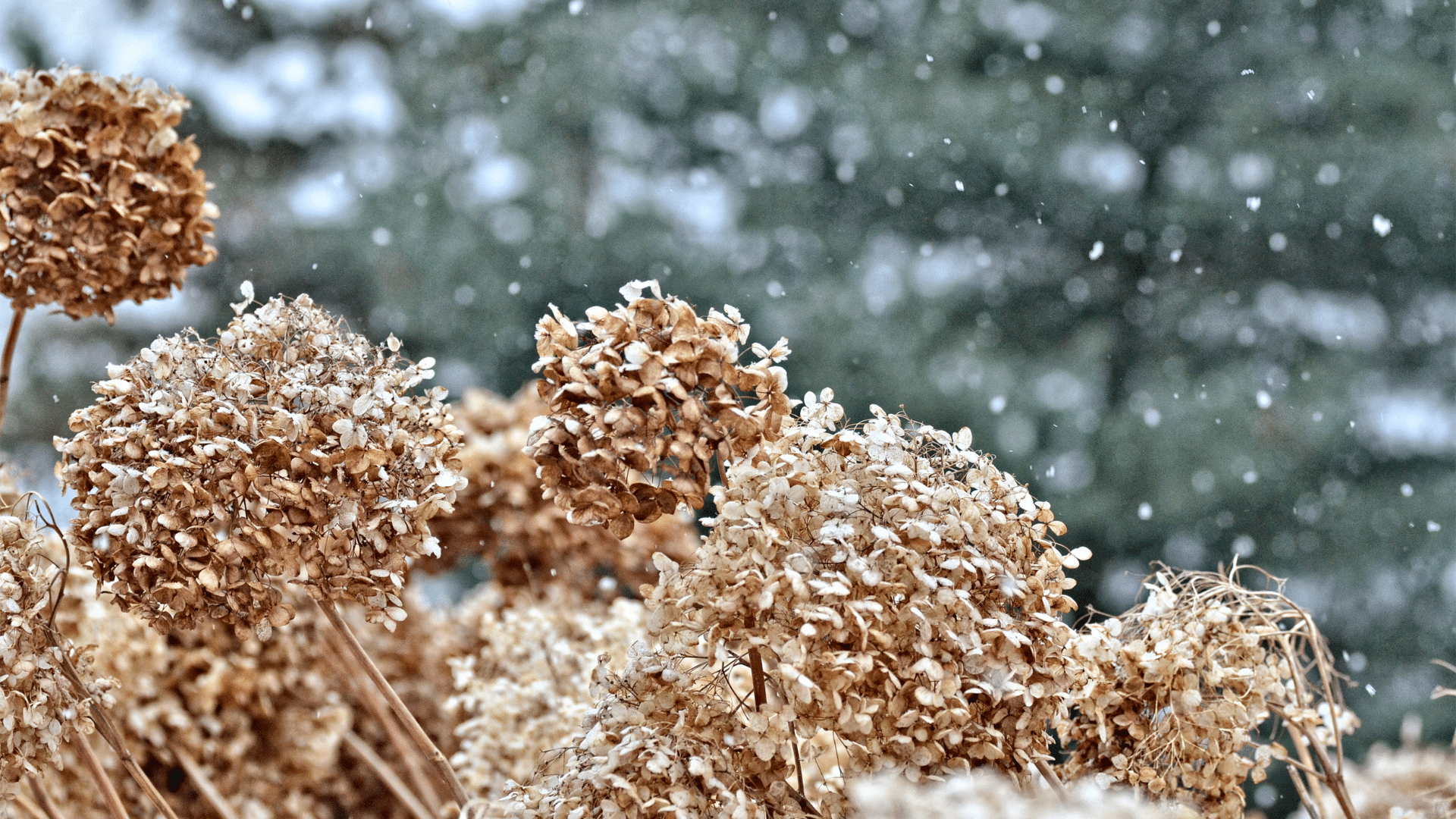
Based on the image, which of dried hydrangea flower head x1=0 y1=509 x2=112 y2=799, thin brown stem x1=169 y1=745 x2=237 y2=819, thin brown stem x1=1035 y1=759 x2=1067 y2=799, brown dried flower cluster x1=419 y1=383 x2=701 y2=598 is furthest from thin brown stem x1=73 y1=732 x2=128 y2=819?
thin brown stem x1=1035 y1=759 x2=1067 y2=799

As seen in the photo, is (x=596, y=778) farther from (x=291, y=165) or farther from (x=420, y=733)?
(x=291, y=165)

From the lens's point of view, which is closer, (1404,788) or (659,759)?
(659,759)

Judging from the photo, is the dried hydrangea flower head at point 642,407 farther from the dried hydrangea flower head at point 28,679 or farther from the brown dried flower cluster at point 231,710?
the brown dried flower cluster at point 231,710

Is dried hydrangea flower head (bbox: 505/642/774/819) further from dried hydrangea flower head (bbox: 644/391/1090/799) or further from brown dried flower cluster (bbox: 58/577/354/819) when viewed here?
brown dried flower cluster (bbox: 58/577/354/819)

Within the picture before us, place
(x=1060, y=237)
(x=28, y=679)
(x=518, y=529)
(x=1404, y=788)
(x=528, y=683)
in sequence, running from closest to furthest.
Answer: (x=28, y=679), (x=1404, y=788), (x=528, y=683), (x=518, y=529), (x=1060, y=237)

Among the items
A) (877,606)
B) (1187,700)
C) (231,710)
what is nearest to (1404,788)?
(1187,700)

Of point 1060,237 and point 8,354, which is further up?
point 1060,237

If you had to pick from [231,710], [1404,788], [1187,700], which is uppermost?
[231,710]

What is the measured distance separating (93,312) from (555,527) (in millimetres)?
563

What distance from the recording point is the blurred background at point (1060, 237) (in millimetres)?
2482

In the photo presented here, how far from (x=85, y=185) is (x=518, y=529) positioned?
0.62 meters

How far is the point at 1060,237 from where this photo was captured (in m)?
2.64

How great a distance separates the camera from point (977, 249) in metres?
2.70

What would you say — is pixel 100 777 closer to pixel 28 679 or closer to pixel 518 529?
pixel 28 679
